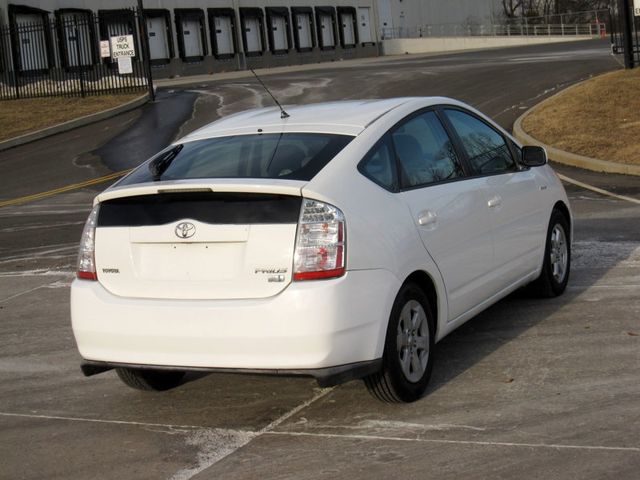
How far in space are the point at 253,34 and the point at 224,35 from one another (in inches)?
90.1

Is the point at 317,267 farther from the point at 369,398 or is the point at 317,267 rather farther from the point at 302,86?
the point at 302,86

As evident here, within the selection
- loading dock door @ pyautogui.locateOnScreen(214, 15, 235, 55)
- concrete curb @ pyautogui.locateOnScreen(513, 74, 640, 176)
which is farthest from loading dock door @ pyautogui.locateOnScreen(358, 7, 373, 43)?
concrete curb @ pyautogui.locateOnScreen(513, 74, 640, 176)

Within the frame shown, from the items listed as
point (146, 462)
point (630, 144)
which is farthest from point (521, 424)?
point (630, 144)

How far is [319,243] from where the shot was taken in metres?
5.42

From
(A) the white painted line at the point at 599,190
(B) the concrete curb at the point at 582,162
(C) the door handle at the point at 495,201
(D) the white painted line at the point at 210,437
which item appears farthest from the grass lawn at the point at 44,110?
(D) the white painted line at the point at 210,437

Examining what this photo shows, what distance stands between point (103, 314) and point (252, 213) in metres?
0.99

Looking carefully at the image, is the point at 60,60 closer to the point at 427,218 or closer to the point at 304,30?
the point at 304,30

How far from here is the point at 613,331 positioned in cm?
710

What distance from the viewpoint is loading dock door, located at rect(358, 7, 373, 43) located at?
225 ft

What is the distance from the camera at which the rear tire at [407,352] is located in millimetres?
5709

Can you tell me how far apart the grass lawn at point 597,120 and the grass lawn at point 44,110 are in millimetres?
13831

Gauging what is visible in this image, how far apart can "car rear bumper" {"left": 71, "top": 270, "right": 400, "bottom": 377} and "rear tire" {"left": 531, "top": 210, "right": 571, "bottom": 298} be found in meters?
2.58

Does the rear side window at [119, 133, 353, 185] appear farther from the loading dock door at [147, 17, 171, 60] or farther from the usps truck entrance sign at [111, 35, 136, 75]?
the loading dock door at [147, 17, 171, 60]

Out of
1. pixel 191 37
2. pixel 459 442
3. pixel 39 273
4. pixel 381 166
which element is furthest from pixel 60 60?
pixel 459 442
